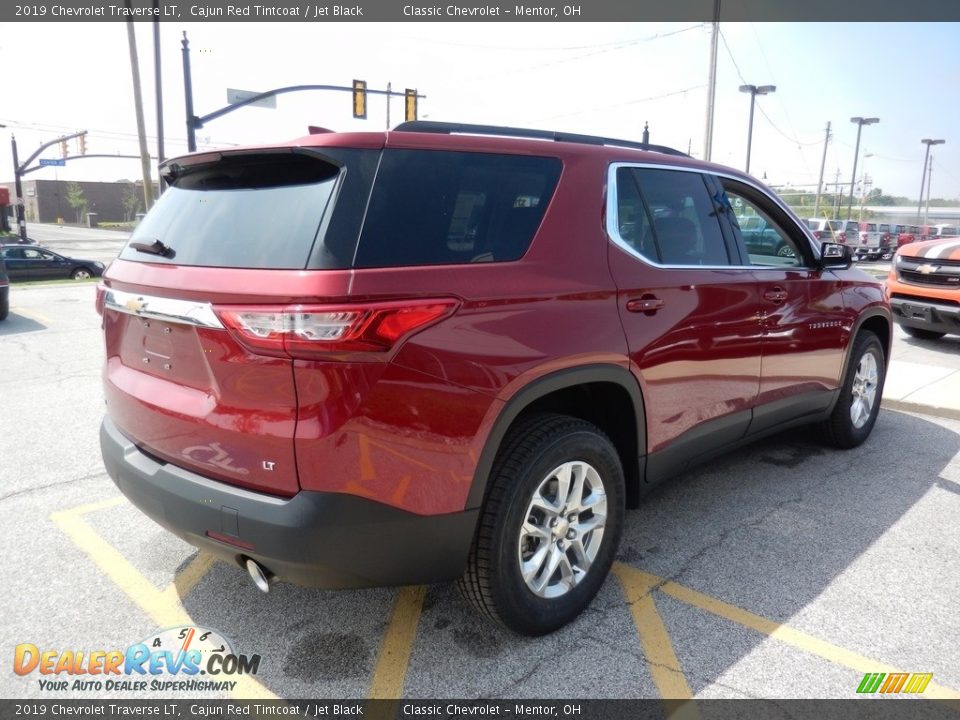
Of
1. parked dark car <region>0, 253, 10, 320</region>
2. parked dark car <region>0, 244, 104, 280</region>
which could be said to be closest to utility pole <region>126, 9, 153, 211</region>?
parked dark car <region>0, 244, 104, 280</region>

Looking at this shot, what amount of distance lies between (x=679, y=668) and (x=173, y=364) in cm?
210

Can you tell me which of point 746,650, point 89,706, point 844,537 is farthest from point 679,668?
point 89,706

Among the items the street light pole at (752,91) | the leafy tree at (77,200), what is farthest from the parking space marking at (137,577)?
the leafy tree at (77,200)

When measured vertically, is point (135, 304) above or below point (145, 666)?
above

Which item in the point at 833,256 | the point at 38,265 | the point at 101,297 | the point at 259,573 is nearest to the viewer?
the point at 259,573

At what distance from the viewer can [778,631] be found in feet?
8.97

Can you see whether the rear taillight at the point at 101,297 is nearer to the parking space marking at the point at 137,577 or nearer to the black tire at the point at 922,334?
the parking space marking at the point at 137,577

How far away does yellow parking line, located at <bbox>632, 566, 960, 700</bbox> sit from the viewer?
2512mm

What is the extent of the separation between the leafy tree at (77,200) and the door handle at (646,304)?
10217 centimetres

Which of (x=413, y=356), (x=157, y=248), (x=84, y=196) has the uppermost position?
(x=157, y=248)

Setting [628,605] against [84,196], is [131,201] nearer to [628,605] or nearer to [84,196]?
[84,196]

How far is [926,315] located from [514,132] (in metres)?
7.87

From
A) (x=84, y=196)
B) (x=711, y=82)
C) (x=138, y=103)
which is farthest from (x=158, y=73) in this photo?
(x=84, y=196)

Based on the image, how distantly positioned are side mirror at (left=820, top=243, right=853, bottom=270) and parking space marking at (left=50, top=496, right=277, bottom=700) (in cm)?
376
